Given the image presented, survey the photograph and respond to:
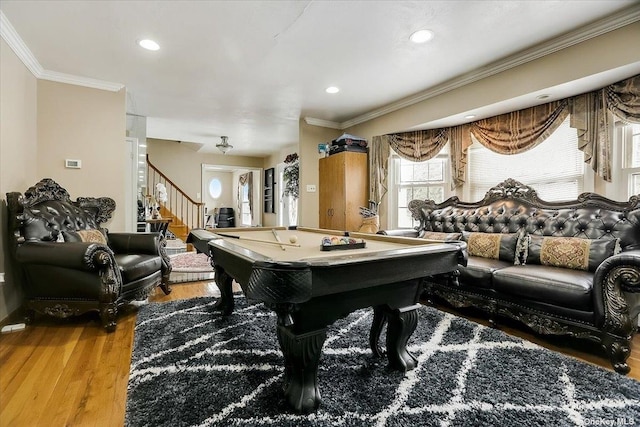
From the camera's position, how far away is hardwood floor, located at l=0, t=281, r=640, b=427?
1414 mm

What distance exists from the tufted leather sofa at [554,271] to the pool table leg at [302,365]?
1.00 m

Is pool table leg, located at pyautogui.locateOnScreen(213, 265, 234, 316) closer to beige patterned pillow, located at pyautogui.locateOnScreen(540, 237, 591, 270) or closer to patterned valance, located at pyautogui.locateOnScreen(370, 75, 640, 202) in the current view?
beige patterned pillow, located at pyautogui.locateOnScreen(540, 237, 591, 270)

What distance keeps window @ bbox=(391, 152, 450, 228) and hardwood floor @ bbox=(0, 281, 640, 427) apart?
199 cm

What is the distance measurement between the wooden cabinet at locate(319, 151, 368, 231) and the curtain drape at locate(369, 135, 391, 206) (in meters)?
0.14

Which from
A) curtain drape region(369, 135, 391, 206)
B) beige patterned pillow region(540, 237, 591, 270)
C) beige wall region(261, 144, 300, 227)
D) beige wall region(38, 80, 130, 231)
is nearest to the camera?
beige patterned pillow region(540, 237, 591, 270)

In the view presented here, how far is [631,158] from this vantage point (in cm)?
264

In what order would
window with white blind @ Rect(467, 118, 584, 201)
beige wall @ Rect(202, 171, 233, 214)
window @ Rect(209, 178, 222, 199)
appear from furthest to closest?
window @ Rect(209, 178, 222, 199), beige wall @ Rect(202, 171, 233, 214), window with white blind @ Rect(467, 118, 584, 201)

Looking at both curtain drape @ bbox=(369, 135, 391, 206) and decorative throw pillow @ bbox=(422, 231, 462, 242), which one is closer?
decorative throw pillow @ bbox=(422, 231, 462, 242)

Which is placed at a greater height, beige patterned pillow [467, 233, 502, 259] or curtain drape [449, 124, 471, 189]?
curtain drape [449, 124, 471, 189]

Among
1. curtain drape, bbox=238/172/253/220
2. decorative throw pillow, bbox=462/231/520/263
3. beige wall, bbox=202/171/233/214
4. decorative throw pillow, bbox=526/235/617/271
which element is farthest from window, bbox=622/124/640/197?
beige wall, bbox=202/171/233/214

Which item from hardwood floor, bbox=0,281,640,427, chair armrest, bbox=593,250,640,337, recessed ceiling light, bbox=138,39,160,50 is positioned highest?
recessed ceiling light, bbox=138,39,160,50

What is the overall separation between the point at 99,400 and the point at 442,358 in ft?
6.34

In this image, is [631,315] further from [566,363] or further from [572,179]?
[572,179]

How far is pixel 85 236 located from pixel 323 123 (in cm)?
376
